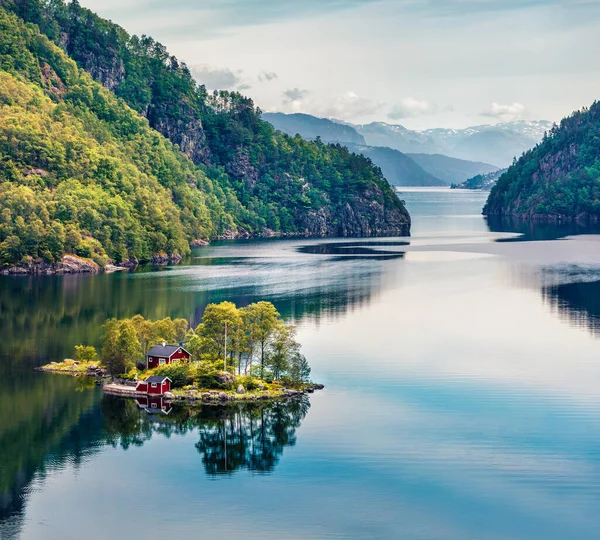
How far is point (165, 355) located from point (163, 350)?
0.97m

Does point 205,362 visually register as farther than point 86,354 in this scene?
No

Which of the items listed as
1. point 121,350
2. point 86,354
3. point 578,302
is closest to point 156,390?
point 121,350

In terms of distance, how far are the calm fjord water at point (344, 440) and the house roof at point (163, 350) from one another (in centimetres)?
553

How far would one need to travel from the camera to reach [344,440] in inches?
2438

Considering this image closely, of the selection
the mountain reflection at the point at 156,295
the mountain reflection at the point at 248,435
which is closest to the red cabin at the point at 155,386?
the mountain reflection at the point at 248,435

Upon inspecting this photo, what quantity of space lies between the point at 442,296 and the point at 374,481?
234 ft

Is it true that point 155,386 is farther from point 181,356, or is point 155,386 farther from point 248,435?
point 248,435

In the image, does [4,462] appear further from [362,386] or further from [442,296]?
[442,296]

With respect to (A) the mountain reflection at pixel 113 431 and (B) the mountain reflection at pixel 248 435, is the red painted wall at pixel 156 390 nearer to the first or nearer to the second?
(A) the mountain reflection at pixel 113 431

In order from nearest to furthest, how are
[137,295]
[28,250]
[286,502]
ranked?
[286,502]
[137,295]
[28,250]

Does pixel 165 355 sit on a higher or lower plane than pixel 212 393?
higher

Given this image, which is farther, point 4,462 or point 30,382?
point 30,382

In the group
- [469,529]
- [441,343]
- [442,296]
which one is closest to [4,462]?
[469,529]

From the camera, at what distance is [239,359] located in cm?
7644
